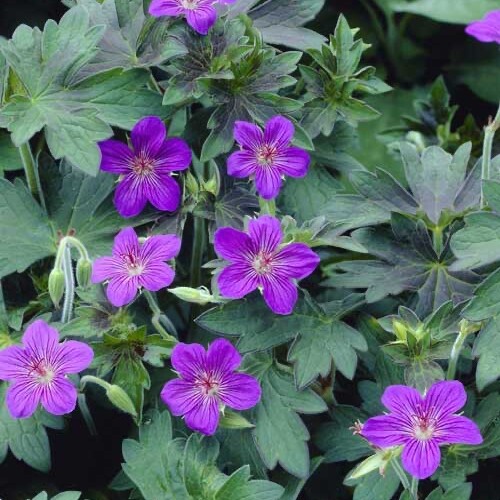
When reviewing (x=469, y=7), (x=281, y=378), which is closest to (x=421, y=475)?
(x=281, y=378)

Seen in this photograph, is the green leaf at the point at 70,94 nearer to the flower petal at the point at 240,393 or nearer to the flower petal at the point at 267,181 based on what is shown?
the flower petal at the point at 267,181

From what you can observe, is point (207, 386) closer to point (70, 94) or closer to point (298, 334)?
point (298, 334)

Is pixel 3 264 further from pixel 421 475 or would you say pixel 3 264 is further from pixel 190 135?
pixel 421 475

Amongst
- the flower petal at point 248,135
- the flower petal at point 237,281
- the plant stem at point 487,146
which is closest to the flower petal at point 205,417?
the flower petal at point 237,281

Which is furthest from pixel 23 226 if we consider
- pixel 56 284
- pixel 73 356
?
pixel 73 356

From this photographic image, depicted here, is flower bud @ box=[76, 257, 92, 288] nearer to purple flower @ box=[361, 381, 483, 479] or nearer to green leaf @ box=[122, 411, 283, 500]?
green leaf @ box=[122, 411, 283, 500]

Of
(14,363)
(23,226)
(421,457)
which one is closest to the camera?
(421,457)
